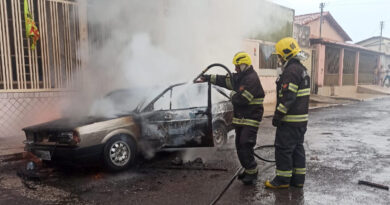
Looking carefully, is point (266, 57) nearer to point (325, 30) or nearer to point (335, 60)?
point (335, 60)

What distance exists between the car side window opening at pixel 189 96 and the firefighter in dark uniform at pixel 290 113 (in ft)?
6.32

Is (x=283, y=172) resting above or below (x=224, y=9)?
below

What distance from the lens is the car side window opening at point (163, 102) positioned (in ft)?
16.8

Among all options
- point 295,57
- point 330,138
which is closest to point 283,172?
point 295,57

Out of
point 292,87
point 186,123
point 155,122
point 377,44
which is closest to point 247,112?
point 292,87

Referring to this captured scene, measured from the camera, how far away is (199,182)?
169 inches

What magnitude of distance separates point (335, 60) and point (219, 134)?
19.5 metres

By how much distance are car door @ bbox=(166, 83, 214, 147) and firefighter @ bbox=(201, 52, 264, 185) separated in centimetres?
93

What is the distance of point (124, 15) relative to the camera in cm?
895

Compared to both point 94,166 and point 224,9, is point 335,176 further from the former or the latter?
point 224,9

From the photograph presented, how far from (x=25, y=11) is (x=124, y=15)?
2.58 m

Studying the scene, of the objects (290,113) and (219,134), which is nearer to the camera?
(290,113)

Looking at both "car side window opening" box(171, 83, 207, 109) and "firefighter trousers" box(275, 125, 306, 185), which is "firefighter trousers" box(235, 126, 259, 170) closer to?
"firefighter trousers" box(275, 125, 306, 185)

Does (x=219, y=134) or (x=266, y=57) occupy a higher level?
(x=266, y=57)
